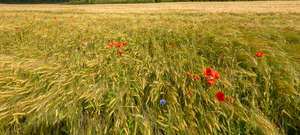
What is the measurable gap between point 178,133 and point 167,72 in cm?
55

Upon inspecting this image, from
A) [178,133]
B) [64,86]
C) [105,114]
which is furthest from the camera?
[64,86]

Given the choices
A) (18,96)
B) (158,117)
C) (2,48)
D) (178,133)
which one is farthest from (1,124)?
(2,48)

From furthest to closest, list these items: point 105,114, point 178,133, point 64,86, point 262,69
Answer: point 262,69 → point 64,86 → point 105,114 → point 178,133

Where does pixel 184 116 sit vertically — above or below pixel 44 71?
below

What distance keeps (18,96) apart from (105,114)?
0.72 m

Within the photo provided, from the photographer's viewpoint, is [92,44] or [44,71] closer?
[44,71]

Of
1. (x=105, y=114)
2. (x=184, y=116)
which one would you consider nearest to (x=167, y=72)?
(x=184, y=116)

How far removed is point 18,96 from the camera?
0.99m

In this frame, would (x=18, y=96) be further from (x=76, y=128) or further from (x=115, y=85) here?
(x=115, y=85)

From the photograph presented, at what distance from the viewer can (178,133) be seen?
0.84 metres

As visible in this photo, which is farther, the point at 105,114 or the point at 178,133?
the point at 105,114

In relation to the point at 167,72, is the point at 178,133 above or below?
below

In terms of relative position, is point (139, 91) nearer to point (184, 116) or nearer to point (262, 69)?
point (184, 116)

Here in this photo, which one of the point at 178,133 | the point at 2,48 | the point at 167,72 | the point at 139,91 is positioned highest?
the point at 2,48
